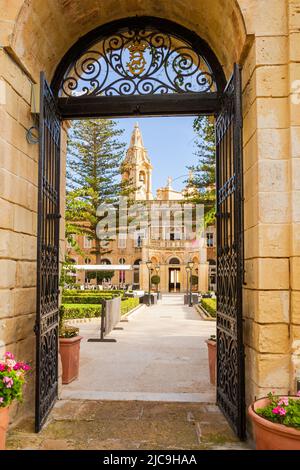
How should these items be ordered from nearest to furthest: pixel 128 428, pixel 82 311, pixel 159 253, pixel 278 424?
pixel 278 424, pixel 128 428, pixel 82 311, pixel 159 253

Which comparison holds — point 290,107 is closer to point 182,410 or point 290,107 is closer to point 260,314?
point 260,314

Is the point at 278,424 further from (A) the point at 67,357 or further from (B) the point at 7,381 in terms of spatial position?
(A) the point at 67,357

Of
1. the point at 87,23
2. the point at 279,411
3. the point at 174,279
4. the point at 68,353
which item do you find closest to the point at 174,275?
the point at 174,279

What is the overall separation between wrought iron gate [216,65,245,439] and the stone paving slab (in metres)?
0.22

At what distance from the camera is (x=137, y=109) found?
4.67m

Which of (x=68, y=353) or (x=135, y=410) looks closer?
(x=135, y=410)

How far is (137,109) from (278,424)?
11.3 ft

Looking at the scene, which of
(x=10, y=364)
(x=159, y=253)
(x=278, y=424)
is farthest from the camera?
(x=159, y=253)

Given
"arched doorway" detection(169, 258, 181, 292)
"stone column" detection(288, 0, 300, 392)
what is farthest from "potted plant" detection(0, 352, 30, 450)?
"arched doorway" detection(169, 258, 181, 292)

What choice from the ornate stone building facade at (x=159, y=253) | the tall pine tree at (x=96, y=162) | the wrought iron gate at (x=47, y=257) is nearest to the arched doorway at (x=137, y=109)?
the wrought iron gate at (x=47, y=257)

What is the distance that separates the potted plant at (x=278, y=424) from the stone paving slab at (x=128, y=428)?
0.84 metres

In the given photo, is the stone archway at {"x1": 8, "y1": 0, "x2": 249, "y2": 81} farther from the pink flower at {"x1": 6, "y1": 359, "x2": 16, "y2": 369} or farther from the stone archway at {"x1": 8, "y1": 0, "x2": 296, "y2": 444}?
the pink flower at {"x1": 6, "y1": 359, "x2": 16, "y2": 369}

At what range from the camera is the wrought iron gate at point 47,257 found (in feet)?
12.2

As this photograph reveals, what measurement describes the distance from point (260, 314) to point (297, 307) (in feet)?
0.97
